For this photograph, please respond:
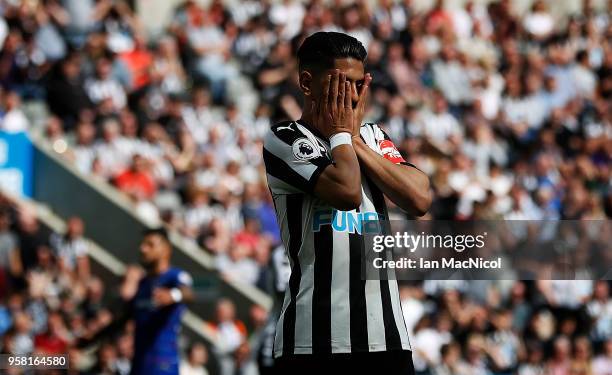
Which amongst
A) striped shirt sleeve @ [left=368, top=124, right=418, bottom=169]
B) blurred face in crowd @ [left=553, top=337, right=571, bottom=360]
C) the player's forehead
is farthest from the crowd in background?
the player's forehead

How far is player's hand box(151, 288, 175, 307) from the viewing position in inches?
332

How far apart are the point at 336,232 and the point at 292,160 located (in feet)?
1.00

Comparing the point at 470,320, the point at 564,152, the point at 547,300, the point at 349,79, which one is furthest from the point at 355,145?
the point at 564,152

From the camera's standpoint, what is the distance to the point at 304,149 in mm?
4367

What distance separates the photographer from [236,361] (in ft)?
39.6

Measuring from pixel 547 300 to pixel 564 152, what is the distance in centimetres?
390

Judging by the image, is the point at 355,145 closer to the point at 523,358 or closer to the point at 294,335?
the point at 294,335

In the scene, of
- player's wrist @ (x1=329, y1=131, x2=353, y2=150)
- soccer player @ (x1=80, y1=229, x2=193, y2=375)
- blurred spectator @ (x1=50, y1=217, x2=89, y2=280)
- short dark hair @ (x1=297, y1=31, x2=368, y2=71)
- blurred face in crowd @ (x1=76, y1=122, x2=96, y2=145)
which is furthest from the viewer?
blurred face in crowd @ (x1=76, y1=122, x2=96, y2=145)

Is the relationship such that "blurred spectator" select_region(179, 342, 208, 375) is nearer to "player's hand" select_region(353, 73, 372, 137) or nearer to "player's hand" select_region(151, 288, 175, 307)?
"player's hand" select_region(151, 288, 175, 307)

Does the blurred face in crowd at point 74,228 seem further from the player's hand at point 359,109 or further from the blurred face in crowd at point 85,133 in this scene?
the player's hand at point 359,109

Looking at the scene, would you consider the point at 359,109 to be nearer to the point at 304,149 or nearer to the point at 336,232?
the point at 304,149

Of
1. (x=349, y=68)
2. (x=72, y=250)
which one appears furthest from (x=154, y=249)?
(x=72, y=250)

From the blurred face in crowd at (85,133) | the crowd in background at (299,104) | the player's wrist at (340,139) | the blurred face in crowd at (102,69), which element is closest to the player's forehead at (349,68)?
the player's wrist at (340,139)

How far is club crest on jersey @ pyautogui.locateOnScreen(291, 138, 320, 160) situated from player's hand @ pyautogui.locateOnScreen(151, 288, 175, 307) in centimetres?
424
